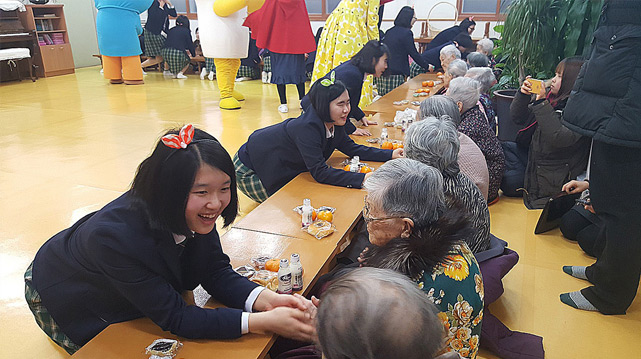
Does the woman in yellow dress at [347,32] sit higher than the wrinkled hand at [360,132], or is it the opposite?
the woman in yellow dress at [347,32]

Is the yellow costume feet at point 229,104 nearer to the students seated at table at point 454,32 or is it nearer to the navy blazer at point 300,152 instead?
the students seated at table at point 454,32

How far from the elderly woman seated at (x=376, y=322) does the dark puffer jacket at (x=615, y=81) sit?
1.63 metres

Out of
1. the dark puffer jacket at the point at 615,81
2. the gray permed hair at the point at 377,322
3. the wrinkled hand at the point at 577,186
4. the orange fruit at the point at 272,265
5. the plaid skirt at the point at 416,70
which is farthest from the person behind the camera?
the plaid skirt at the point at 416,70

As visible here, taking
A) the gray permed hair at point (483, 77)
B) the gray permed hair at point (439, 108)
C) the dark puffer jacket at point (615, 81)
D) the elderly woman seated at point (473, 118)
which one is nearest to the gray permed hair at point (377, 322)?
the dark puffer jacket at point (615, 81)

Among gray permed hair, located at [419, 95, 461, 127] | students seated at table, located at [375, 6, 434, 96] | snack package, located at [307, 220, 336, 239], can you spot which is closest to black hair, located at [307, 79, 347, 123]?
gray permed hair, located at [419, 95, 461, 127]

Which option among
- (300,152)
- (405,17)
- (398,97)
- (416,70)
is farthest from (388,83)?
(300,152)

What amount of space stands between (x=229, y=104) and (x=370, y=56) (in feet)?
11.7

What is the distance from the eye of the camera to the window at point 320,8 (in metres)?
11.7

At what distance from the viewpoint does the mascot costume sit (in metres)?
8.78

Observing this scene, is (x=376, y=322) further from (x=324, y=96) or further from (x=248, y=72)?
(x=248, y=72)

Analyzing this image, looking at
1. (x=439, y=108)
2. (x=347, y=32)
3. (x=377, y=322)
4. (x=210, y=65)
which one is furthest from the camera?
(x=210, y=65)

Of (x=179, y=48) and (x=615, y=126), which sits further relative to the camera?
(x=179, y=48)

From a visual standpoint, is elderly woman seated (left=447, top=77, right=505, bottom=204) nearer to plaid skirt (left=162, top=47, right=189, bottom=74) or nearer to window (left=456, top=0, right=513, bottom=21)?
window (left=456, top=0, right=513, bottom=21)

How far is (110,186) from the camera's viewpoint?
4316mm
